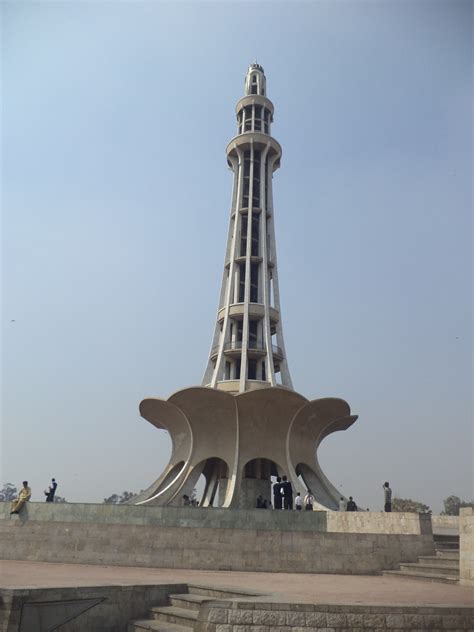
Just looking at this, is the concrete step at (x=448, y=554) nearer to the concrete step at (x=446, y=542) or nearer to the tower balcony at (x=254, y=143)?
the concrete step at (x=446, y=542)

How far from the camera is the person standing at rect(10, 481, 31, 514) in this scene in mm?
12766

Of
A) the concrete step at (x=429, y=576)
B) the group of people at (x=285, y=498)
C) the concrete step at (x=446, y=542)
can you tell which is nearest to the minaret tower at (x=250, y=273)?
the group of people at (x=285, y=498)

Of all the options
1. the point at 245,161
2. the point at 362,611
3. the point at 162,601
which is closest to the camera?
the point at 362,611

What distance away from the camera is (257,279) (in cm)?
2745

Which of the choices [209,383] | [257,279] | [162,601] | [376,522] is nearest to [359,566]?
[376,522]

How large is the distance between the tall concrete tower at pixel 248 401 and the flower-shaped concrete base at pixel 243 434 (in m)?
0.04

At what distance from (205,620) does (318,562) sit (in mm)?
6298

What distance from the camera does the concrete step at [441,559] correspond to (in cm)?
986

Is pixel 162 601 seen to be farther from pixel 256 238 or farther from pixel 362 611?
pixel 256 238

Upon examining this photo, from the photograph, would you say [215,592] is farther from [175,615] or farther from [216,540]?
[216,540]

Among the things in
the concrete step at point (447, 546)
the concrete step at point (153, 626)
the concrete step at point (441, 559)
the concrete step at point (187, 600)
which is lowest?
the concrete step at point (153, 626)

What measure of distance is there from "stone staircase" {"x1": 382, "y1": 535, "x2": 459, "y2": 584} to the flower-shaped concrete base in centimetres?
986

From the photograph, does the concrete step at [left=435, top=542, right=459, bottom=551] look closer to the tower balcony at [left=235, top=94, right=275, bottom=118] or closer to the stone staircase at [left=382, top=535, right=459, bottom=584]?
the stone staircase at [left=382, top=535, right=459, bottom=584]

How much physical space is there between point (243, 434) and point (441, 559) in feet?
40.6
